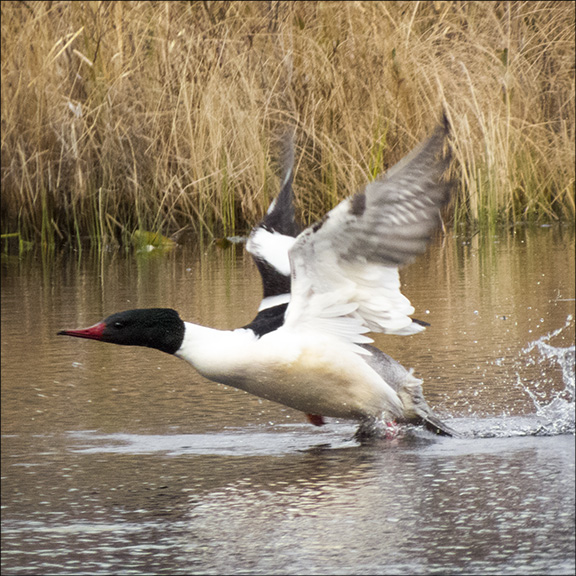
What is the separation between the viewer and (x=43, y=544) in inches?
107

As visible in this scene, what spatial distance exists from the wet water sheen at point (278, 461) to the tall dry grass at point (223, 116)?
2975 mm

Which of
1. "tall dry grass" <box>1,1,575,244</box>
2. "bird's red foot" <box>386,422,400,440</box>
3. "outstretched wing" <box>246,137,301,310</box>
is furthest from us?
"tall dry grass" <box>1,1,575,244</box>

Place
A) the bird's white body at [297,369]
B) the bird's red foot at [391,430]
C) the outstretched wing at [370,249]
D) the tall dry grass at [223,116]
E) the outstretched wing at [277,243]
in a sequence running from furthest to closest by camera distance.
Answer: the tall dry grass at [223,116]
the outstretched wing at [277,243]
the bird's red foot at [391,430]
the bird's white body at [297,369]
the outstretched wing at [370,249]

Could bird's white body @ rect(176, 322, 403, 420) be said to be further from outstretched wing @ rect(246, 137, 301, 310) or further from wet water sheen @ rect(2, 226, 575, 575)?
outstretched wing @ rect(246, 137, 301, 310)

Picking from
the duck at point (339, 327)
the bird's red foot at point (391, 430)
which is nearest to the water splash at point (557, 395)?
the duck at point (339, 327)

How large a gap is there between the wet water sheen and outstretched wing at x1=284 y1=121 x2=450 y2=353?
1.20 ft

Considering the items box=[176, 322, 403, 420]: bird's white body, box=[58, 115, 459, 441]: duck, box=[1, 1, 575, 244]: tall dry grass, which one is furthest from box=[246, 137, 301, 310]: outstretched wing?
box=[1, 1, 575, 244]: tall dry grass

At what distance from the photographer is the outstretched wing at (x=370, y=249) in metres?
3.42

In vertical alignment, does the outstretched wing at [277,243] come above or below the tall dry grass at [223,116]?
below

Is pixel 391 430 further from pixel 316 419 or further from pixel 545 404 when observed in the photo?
pixel 545 404

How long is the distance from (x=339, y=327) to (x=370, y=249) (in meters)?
0.39

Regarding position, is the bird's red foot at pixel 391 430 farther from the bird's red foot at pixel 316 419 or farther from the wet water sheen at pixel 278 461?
the bird's red foot at pixel 316 419

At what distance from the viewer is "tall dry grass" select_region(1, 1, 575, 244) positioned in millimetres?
9164

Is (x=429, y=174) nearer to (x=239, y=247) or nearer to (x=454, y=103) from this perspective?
(x=239, y=247)
